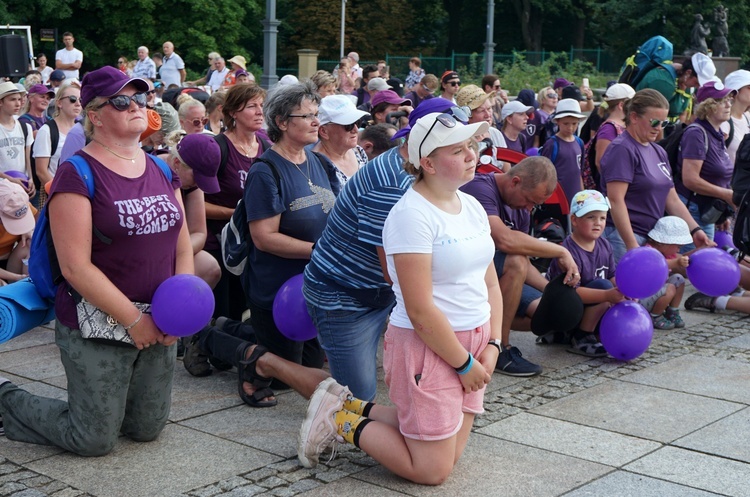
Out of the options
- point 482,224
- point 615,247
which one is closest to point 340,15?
point 615,247

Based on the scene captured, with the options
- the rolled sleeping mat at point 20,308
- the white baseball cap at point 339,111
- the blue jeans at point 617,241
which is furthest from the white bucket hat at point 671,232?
the rolled sleeping mat at point 20,308

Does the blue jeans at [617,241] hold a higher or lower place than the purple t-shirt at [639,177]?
lower

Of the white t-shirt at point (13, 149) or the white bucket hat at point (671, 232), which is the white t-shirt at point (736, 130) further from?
the white t-shirt at point (13, 149)

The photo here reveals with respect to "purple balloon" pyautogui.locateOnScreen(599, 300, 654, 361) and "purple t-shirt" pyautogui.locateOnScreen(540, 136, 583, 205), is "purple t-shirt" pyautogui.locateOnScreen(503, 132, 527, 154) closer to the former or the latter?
"purple t-shirt" pyautogui.locateOnScreen(540, 136, 583, 205)

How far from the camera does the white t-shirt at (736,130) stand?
952 centimetres

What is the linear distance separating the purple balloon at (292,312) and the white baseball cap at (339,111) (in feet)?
3.91

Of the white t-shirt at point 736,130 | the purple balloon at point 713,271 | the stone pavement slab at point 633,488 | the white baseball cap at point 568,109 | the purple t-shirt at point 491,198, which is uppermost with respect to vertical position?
the white baseball cap at point 568,109

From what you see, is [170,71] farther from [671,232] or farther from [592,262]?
[592,262]

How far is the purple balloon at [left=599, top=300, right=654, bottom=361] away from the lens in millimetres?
6773

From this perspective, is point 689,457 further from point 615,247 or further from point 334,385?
point 615,247

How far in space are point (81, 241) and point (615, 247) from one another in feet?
15.2

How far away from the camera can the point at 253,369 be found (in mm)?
5809

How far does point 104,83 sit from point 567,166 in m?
5.80

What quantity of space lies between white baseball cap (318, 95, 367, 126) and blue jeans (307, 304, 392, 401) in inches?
61.0
